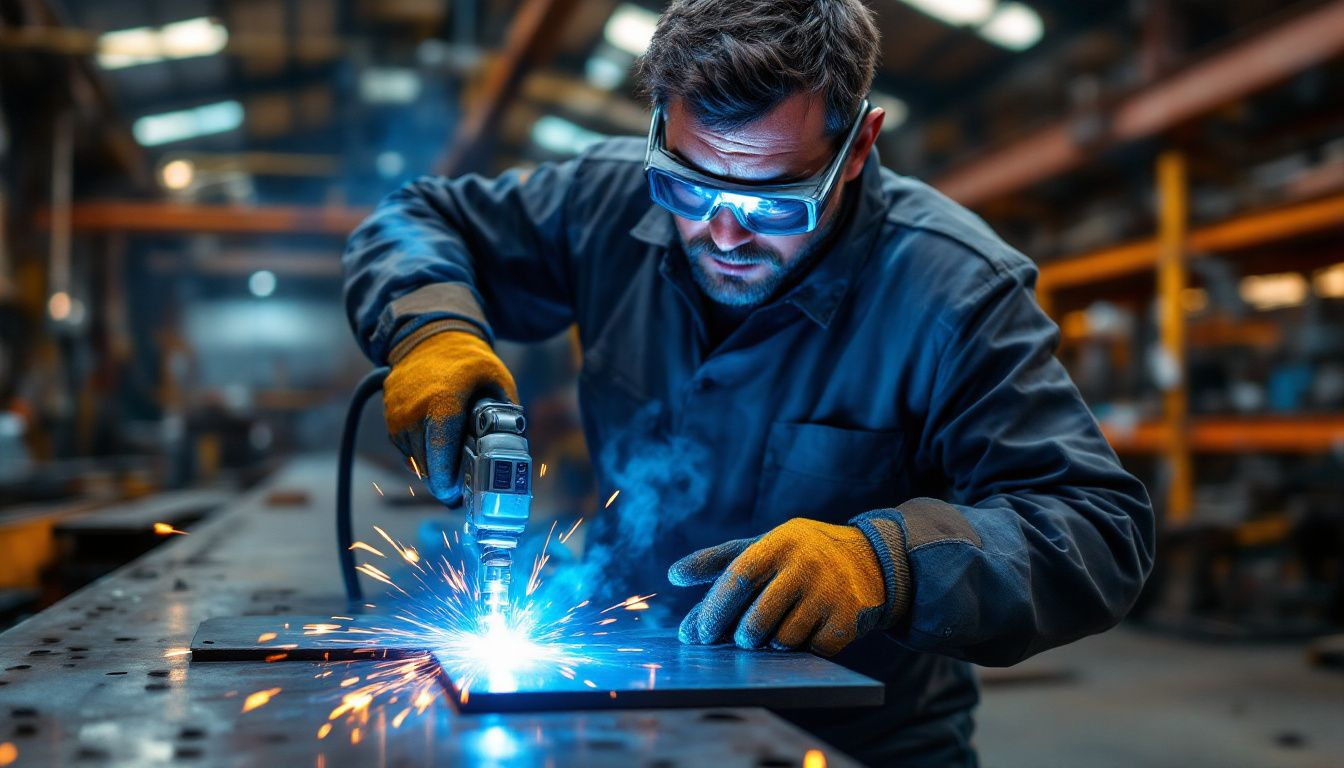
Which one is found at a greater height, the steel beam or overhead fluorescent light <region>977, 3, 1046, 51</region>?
overhead fluorescent light <region>977, 3, 1046, 51</region>

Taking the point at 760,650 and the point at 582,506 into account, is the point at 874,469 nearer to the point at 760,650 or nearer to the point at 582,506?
the point at 760,650

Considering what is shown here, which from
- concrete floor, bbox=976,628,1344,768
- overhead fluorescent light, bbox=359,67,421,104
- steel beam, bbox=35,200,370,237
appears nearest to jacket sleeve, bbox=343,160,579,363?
concrete floor, bbox=976,628,1344,768

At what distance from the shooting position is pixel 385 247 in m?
1.66

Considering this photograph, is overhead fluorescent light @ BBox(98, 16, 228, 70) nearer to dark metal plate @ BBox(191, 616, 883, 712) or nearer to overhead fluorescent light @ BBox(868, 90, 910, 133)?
overhead fluorescent light @ BBox(868, 90, 910, 133)

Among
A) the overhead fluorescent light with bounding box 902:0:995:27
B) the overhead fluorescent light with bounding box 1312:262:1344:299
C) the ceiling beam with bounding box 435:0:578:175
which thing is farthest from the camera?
the overhead fluorescent light with bounding box 902:0:995:27

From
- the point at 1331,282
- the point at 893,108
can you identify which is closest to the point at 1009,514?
the point at 1331,282

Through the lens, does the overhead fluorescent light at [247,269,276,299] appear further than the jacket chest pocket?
Yes

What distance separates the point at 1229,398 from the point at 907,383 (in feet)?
15.7

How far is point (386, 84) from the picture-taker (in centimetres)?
873

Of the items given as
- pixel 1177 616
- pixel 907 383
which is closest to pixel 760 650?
pixel 907 383

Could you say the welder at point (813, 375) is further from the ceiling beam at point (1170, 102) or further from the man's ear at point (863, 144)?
the ceiling beam at point (1170, 102)

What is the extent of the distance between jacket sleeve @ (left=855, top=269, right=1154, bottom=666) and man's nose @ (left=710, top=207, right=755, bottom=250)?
292 mm

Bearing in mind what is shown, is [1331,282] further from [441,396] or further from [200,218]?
[200,218]

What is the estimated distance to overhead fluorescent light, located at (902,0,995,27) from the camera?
7.99m
